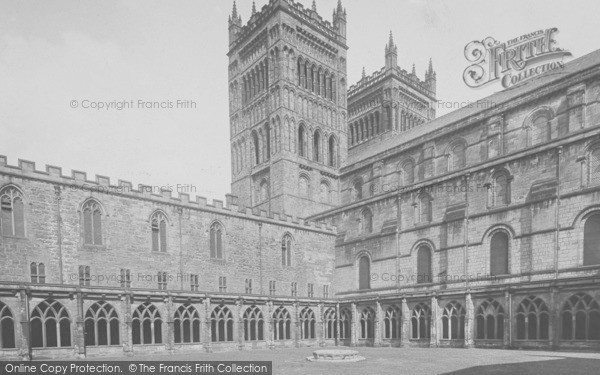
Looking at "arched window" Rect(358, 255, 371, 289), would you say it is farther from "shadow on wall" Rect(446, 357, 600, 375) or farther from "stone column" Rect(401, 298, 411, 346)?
"shadow on wall" Rect(446, 357, 600, 375)

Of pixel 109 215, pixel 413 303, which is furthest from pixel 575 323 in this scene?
pixel 109 215

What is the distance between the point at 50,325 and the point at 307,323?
1729cm

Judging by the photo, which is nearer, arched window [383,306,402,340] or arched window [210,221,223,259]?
arched window [383,306,402,340]

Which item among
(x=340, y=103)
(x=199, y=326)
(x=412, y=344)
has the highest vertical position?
(x=340, y=103)

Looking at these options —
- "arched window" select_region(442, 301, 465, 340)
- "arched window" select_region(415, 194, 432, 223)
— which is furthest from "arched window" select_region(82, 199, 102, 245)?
"arched window" select_region(442, 301, 465, 340)

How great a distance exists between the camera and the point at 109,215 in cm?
2541

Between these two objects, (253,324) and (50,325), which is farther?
(253,324)

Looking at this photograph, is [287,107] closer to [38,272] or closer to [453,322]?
[453,322]

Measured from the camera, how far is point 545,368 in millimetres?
15117

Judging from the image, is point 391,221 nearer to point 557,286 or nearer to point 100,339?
point 557,286

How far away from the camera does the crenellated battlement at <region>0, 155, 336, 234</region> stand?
22969mm

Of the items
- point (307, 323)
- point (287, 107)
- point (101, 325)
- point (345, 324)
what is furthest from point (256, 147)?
point (101, 325)

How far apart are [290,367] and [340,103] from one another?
37.5 m

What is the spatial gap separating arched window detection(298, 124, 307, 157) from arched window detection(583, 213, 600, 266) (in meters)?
27.4
